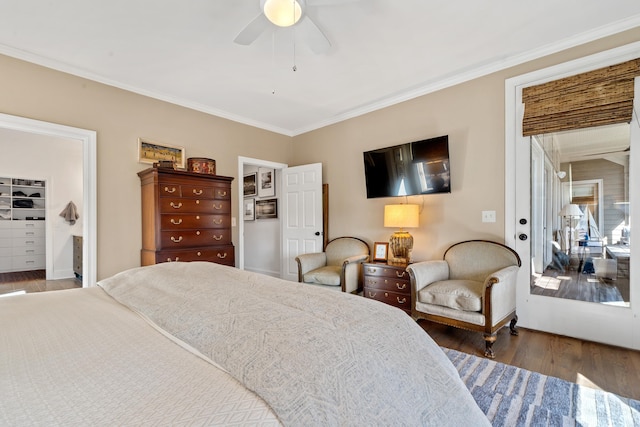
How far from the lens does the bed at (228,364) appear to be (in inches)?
23.8

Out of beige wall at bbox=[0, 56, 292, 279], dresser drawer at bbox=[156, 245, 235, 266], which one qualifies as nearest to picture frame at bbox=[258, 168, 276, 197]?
beige wall at bbox=[0, 56, 292, 279]

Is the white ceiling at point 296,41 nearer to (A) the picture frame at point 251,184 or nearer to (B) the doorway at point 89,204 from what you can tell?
(B) the doorway at point 89,204

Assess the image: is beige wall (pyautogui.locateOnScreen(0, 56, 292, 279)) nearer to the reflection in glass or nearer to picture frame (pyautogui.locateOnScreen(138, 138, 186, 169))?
picture frame (pyautogui.locateOnScreen(138, 138, 186, 169))

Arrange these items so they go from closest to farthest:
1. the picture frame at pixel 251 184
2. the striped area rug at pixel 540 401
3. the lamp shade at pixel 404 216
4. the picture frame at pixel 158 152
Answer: the striped area rug at pixel 540 401
the lamp shade at pixel 404 216
the picture frame at pixel 158 152
the picture frame at pixel 251 184

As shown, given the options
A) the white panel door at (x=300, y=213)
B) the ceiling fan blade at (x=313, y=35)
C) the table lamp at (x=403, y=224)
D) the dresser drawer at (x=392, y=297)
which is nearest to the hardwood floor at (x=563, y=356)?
the dresser drawer at (x=392, y=297)

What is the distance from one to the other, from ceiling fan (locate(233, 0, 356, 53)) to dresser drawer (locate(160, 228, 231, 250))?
6.64ft

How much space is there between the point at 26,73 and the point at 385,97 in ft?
12.1

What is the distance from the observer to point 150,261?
10.3ft

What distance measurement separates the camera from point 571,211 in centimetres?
278

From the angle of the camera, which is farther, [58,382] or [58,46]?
[58,46]

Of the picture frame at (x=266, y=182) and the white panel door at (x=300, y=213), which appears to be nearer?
the white panel door at (x=300, y=213)

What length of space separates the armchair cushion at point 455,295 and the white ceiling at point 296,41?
2.16 meters

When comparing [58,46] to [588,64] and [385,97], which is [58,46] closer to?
[385,97]

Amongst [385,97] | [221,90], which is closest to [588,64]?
[385,97]
